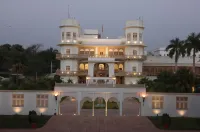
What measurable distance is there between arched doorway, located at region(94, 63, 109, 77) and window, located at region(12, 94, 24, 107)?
90.0 ft

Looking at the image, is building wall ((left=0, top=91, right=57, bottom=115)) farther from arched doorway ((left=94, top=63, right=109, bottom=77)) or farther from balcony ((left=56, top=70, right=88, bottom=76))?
arched doorway ((left=94, top=63, right=109, bottom=77))

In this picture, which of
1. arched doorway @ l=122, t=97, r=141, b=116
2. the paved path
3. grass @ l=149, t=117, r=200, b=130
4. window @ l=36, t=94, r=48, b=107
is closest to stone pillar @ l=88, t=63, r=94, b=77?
arched doorway @ l=122, t=97, r=141, b=116

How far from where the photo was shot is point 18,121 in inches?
1161

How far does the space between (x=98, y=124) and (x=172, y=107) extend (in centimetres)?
818

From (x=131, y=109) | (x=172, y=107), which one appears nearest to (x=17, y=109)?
(x=131, y=109)

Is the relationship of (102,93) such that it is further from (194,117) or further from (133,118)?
(194,117)

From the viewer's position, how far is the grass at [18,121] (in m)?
28.2

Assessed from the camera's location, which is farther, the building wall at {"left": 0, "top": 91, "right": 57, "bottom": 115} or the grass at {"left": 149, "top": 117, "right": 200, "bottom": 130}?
the building wall at {"left": 0, "top": 91, "right": 57, "bottom": 115}

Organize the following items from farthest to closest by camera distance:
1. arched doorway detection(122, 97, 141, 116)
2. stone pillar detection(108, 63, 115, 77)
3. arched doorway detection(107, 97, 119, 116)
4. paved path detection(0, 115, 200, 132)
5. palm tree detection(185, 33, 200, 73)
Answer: stone pillar detection(108, 63, 115, 77)
palm tree detection(185, 33, 200, 73)
arched doorway detection(107, 97, 119, 116)
arched doorway detection(122, 97, 141, 116)
paved path detection(0, 115, 200, 132)

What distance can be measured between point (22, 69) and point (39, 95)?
37772 millimetres

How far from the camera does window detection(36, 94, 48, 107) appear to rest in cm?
3291

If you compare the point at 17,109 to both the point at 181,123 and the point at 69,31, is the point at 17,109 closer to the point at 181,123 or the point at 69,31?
the point at 181,123

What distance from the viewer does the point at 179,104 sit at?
32.9 m

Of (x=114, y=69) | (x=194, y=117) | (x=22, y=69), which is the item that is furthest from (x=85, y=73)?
(x=194, y=117)
